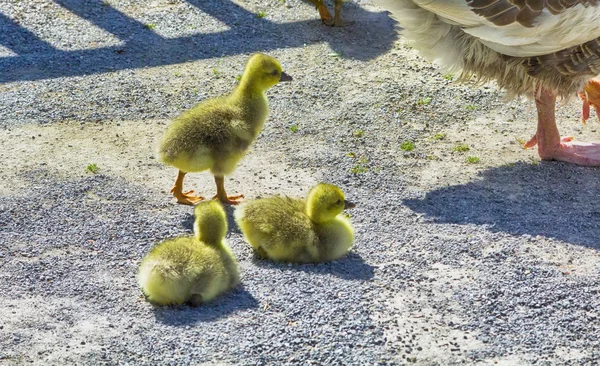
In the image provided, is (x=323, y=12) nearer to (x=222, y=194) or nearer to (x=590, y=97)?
(x=590, y=97)

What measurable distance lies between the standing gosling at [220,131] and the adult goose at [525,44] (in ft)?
3.80

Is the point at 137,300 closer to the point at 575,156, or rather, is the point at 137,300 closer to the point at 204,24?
the point at 575,156

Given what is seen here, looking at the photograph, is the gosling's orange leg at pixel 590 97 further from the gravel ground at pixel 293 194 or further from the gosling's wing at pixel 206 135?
the gosling's wing at pixel 206 135

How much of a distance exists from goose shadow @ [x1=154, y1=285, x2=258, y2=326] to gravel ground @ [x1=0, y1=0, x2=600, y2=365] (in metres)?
0.01

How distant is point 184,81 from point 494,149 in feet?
9.76

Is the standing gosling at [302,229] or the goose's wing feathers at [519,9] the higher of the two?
the goose's wing feathers at [519,9]

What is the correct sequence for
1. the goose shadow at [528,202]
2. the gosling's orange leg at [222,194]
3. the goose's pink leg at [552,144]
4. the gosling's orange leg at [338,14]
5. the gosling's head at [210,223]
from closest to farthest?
the gosling's head at [210,223]
the goose shadow at [528,202]
the gosling's orange leg at [222,194]
the goose's pink leg at [552,144]
the gosling's orange leg at [338,14]

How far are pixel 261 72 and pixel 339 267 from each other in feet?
5.49

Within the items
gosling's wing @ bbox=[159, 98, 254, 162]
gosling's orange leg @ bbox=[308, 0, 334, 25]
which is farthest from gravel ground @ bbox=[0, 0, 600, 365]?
gosling's wing @ bbox=[159, 98, 254, 162]

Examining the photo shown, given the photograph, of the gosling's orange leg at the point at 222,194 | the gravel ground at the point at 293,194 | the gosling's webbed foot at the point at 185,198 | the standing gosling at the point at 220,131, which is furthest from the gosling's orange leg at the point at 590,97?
the gosling's webbed foot at the point at 185,198

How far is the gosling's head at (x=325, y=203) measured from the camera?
5.69 m

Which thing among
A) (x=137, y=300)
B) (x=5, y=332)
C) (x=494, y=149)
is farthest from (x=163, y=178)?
(x=494, y=149)

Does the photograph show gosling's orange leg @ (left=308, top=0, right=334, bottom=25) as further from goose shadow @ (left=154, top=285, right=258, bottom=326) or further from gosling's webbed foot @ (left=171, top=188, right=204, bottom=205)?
goose shadow @ (left=154, top=285, right=258, bottom=326)

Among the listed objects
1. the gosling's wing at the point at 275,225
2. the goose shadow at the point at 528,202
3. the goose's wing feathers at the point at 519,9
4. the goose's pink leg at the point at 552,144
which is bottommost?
the gosling's wing at the point at 275,225
